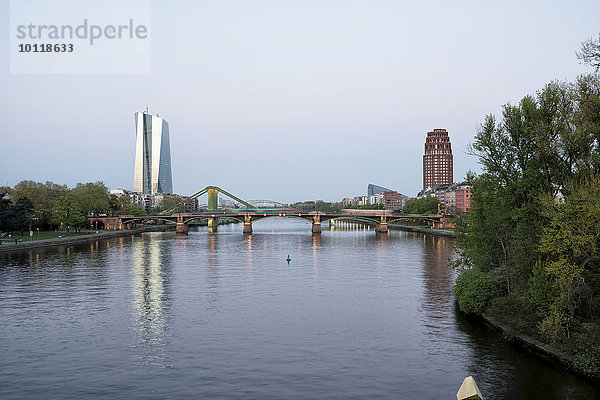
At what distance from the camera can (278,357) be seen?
28.8m

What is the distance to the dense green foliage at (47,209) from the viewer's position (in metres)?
119

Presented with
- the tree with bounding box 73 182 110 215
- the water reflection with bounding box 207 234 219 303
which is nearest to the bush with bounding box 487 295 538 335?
the water reflection with bounding box 207 234 219 303

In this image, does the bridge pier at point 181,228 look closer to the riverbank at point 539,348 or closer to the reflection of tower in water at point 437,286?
the reflection of tower in water at point 437,286

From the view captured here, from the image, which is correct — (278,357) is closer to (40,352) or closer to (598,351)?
(40,352)

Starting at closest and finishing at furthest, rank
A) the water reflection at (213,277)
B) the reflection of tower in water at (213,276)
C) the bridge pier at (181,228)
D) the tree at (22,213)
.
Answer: the water reflection at (213,277) < the reflection of tower in water at (213,276) < the tree at (22,213) < the bridge pier at (181,228)

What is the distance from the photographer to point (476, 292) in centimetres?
3650

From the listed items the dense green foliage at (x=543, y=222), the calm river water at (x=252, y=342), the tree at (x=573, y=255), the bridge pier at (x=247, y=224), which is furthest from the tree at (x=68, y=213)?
the tree at (x=573, y=255)

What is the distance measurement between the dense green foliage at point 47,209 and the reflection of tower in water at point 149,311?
58105 millimetres

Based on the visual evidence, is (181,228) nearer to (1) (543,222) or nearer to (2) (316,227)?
(2) (316,227)

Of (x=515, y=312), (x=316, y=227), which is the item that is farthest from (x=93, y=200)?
(x=515, y=312)

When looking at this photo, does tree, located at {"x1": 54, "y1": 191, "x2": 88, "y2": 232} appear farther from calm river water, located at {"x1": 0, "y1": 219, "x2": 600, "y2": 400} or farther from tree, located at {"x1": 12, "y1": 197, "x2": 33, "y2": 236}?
calm river water, located at {"x1": 0, "y1": 219, "x2": 600, "y2": 400}

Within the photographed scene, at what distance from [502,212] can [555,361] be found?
1328cm

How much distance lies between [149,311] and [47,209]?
11829 cm

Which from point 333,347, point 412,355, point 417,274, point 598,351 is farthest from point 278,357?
point 417,274
